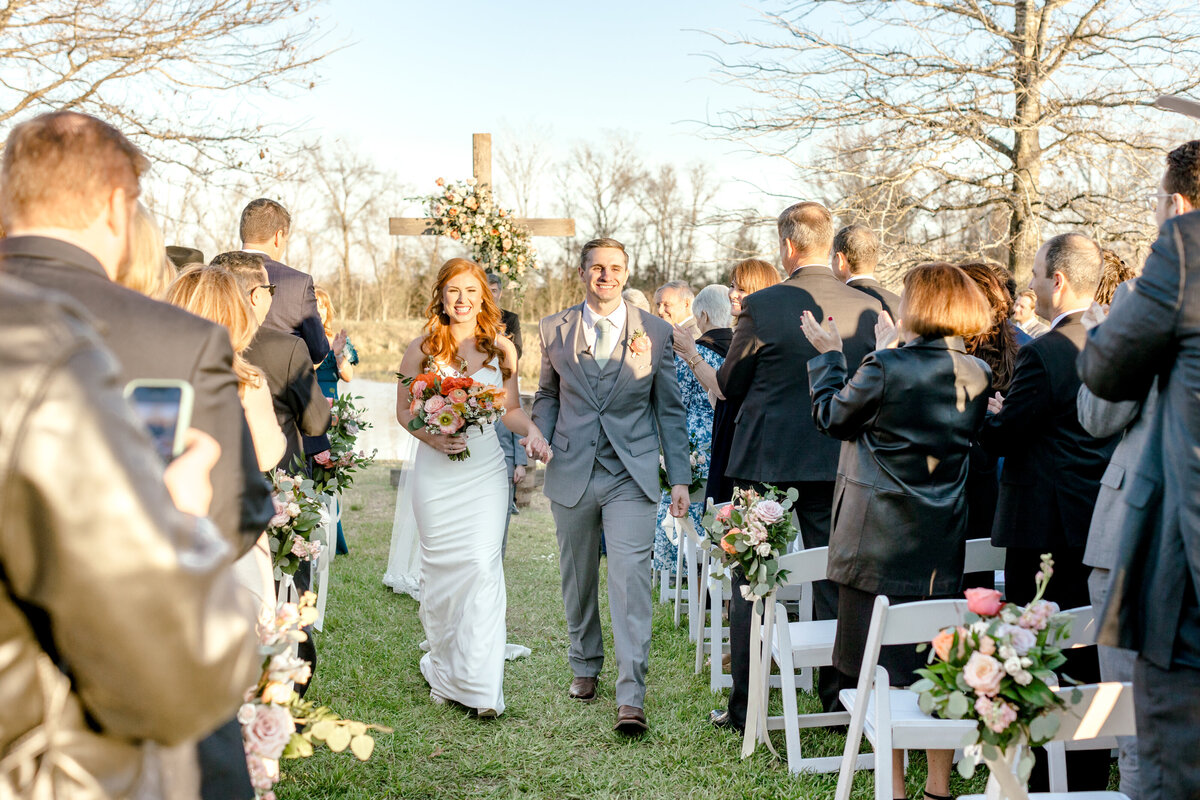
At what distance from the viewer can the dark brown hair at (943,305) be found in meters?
3.77

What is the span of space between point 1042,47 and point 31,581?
11757 millimetres

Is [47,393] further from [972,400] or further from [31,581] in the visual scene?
[972,400]

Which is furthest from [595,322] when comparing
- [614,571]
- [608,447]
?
[614,571]

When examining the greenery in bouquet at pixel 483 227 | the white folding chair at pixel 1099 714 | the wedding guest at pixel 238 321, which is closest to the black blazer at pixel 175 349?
the wedding guest at pixel 238 321

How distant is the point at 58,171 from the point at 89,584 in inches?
38.7

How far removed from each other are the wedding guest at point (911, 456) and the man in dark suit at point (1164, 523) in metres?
1.20

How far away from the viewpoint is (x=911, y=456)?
12.4 feet

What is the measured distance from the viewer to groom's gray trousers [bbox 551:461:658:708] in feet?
16.8

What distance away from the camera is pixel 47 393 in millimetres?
1068

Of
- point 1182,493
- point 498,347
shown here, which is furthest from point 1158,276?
point 498,347

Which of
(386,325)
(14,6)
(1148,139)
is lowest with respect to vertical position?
(386,325)

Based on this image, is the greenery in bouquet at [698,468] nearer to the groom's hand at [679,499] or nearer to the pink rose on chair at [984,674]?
the groom's hand at [679,499]

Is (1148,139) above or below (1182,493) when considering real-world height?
above

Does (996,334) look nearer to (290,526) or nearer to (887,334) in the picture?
(887,334)
